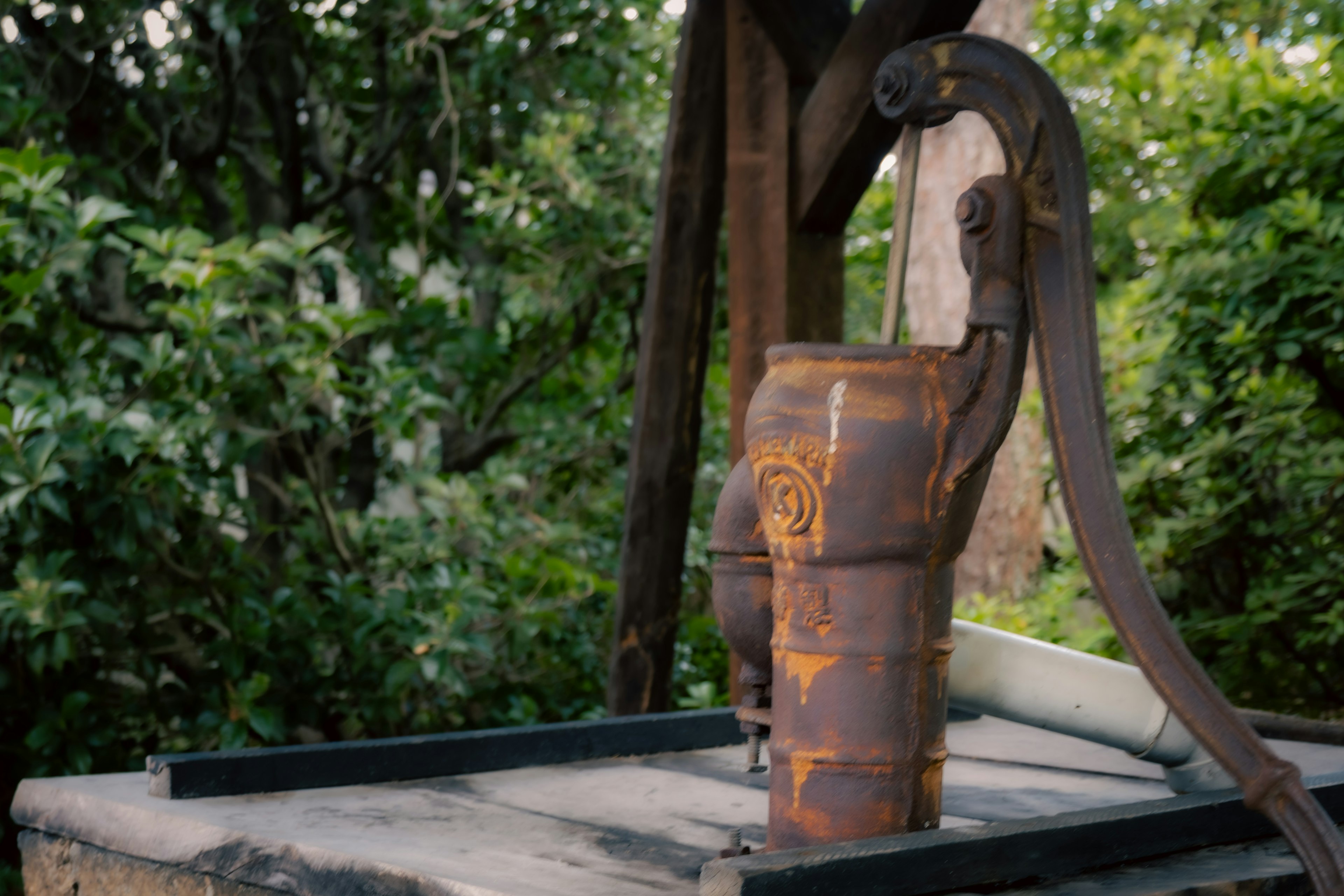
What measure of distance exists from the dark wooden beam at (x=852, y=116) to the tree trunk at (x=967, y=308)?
2.87 metres

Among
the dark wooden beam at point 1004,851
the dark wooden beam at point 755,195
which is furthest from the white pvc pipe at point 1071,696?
the dark wooden beam at point 755,195

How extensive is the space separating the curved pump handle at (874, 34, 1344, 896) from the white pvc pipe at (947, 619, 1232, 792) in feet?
1.40

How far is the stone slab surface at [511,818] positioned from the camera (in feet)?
5.03

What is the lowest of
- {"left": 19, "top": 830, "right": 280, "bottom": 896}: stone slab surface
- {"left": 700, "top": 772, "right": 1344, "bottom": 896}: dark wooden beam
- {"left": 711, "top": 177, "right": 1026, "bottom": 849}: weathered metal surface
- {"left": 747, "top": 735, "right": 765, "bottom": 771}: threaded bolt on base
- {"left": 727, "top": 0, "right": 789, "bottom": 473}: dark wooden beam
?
{"left": 19, "top": 830, "right": 280, "bottom": 896}: stone slab surface

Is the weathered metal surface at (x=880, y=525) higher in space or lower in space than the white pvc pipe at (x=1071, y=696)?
higher

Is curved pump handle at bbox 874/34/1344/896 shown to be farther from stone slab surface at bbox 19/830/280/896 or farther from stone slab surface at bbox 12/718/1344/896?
stone slab surface at bbox 19/830/280/896

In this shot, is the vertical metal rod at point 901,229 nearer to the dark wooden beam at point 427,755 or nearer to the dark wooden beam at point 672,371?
the dark wooden beam at point 427,755

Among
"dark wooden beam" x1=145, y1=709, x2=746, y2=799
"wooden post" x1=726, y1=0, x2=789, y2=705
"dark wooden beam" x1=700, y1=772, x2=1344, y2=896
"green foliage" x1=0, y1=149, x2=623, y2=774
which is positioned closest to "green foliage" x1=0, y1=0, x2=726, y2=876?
"green foliage" x1=0, y1=149, x2=623, y2=774

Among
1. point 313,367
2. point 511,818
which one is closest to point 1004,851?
point 511,818

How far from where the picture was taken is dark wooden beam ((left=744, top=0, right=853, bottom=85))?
2689 mm

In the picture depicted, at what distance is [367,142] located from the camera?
16.3 feet

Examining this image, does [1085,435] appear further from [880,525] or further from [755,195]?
[755,195]

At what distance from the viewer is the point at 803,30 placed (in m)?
2.70

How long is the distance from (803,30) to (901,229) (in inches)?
47.2
